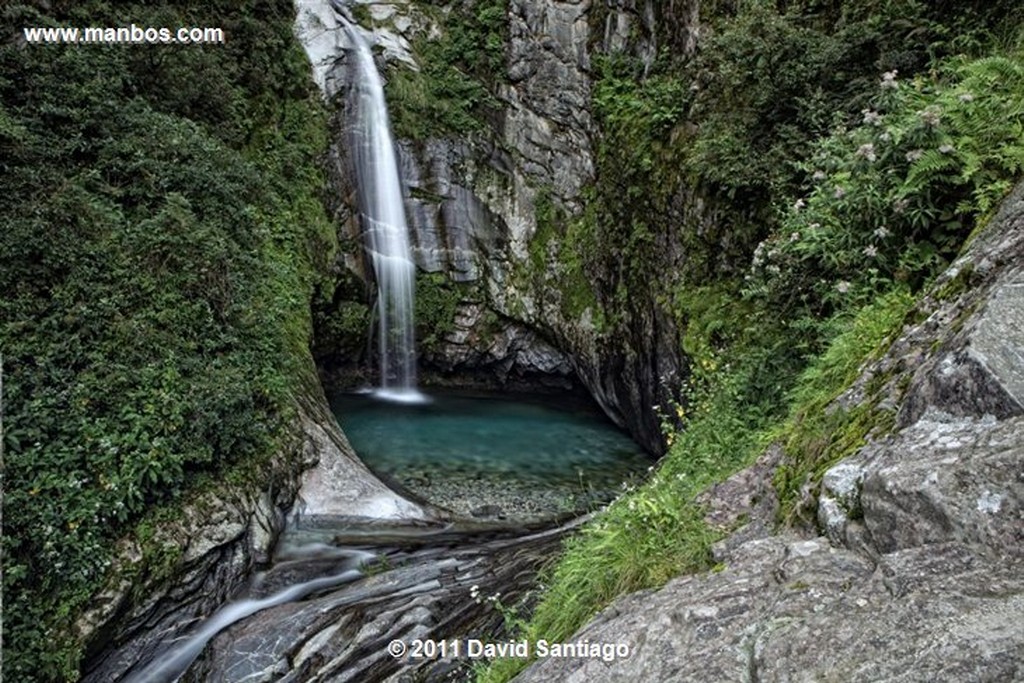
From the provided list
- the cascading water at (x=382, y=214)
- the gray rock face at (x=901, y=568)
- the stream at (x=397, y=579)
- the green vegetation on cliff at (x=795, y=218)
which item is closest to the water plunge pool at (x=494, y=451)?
the stream at (x=397, y=579)

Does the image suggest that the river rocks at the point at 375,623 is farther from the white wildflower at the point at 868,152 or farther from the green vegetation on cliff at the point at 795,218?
the white wildflower at the point at 868,152

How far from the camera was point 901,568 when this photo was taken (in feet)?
6.73

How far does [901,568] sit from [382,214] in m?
12.8

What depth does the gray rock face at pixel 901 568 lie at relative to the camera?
Answer: 1.82m

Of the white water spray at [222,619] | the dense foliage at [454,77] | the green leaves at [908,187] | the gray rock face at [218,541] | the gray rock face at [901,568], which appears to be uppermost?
the dense foliage at [454,77]

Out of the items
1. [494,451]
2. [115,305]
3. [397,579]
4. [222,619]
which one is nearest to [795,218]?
[397,579]

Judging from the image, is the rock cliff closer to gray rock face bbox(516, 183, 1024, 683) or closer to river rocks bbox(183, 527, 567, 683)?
river rocks bbox(183, 527, 567, 683)

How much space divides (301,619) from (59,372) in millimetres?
3100

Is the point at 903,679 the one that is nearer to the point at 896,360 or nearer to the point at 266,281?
the point at 896,360

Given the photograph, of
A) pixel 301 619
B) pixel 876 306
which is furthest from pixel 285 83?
pixel 876 306

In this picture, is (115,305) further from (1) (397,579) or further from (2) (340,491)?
(1) (397,579)

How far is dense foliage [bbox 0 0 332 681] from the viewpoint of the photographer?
17.2ft

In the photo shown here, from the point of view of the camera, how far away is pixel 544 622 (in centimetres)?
367

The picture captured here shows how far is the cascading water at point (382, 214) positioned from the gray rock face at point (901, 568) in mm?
11499
